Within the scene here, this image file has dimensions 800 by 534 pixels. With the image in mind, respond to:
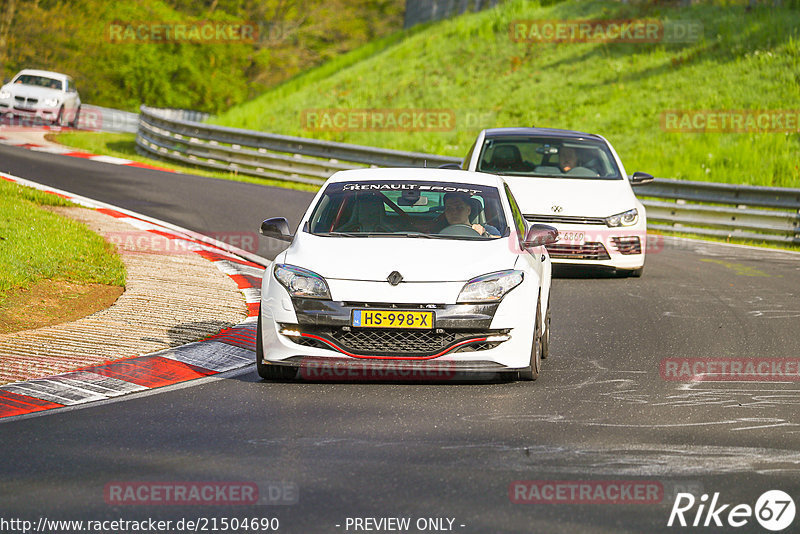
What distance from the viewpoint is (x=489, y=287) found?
7.93 m

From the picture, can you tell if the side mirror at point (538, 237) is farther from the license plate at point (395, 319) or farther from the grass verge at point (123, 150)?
the grass verge at point (123, 150)

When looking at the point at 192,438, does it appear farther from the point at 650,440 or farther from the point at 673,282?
the point at 673,282

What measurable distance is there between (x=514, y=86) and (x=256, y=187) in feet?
49.0

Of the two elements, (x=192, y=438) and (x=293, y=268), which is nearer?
(x=192, y=438)

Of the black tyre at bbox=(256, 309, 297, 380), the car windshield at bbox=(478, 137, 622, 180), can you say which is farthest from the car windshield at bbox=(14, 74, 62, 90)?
the black tyre at bbox=(256, 309, 297, 380)

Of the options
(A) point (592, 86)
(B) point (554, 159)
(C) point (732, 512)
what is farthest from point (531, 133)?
(A) point (592, 86)

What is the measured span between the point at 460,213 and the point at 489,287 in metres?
1.17

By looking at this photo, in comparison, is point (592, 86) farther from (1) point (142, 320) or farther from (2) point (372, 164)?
(1) point (142, 320)

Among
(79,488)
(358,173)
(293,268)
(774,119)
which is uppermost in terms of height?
(774,119)

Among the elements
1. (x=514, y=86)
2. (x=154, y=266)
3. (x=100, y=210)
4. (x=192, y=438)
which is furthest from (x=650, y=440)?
(x=514, y=86)

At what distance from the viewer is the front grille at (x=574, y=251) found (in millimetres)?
13602

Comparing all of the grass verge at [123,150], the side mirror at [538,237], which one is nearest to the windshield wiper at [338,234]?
the side mirror at [538,237]

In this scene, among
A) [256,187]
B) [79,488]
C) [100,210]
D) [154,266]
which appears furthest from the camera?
[256,187]

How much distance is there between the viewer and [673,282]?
14.1 metres
